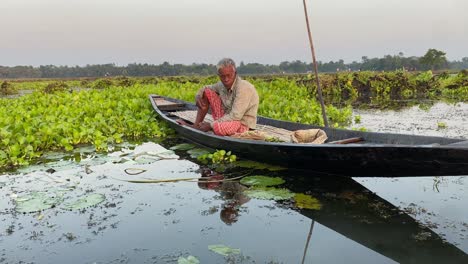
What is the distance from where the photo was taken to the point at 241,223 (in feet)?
9.33

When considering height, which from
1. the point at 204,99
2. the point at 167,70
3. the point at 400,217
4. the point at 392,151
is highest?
the point at 167,70

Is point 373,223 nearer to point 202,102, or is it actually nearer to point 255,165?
point 255,165

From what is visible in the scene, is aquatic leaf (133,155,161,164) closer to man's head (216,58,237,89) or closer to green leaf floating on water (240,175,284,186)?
man's head (216,58,237,89)

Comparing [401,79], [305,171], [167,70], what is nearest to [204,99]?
[305,171]

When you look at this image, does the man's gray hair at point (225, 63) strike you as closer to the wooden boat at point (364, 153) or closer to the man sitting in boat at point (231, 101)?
the man sitting in boat at point (231, 101)

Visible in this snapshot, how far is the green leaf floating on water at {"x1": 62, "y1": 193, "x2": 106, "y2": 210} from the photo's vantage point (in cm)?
322

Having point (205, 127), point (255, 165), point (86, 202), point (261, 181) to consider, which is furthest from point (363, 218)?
point (205, 127)

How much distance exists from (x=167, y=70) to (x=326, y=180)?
57930 mm

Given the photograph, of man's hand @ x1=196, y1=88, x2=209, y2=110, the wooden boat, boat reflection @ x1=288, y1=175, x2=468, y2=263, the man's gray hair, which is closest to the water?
boat reflection @ x1=288, y1=175, x2=468, y2=263

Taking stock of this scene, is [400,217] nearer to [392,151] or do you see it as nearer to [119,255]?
[392,151]

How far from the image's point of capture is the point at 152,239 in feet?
8.57

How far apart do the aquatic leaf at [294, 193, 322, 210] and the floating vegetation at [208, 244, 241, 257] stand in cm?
91

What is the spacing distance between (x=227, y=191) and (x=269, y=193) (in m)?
0.43

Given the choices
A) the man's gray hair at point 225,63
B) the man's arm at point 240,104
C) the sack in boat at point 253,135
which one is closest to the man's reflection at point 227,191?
the sack in boat at point 253,135
